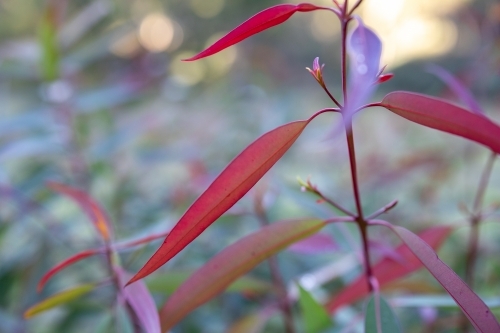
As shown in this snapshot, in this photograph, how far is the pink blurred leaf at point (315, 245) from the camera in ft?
1.58

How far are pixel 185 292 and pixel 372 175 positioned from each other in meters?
0.99

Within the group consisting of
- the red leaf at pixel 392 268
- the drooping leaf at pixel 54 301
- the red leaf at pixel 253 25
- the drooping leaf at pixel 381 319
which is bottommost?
the drooping leaf at pixel 381 319

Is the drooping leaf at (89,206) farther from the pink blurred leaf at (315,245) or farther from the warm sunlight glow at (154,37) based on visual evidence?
the warm sunlight glow at (154,37)

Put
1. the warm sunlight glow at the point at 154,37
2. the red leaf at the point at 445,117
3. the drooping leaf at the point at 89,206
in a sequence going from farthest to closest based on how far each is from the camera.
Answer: the warm sunlight glow at the point at 154,37 < the drooping leaf at the point at 89,206 < the red leaf at the point at 445,117

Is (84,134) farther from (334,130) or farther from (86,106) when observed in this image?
(334,130)

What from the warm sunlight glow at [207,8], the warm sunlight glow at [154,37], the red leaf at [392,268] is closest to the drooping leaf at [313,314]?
the red leaf at [392,268]

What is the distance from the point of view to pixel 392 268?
17.2 inches

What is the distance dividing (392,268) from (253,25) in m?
0.28

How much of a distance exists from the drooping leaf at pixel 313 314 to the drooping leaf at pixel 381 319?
10 centimetres

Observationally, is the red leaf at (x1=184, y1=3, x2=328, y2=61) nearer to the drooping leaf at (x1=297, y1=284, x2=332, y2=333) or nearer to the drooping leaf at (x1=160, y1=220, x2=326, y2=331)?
the drooping leaf at (x1=160, y1=220, x2=326, y2=331)

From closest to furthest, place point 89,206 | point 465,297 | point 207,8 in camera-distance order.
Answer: point 465,297 < point 89,206 < point 207,8

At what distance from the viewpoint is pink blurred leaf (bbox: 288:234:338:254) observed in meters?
0.48

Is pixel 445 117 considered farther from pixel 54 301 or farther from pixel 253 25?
pixel 54 301

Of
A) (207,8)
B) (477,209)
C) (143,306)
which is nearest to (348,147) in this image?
(143,306)
